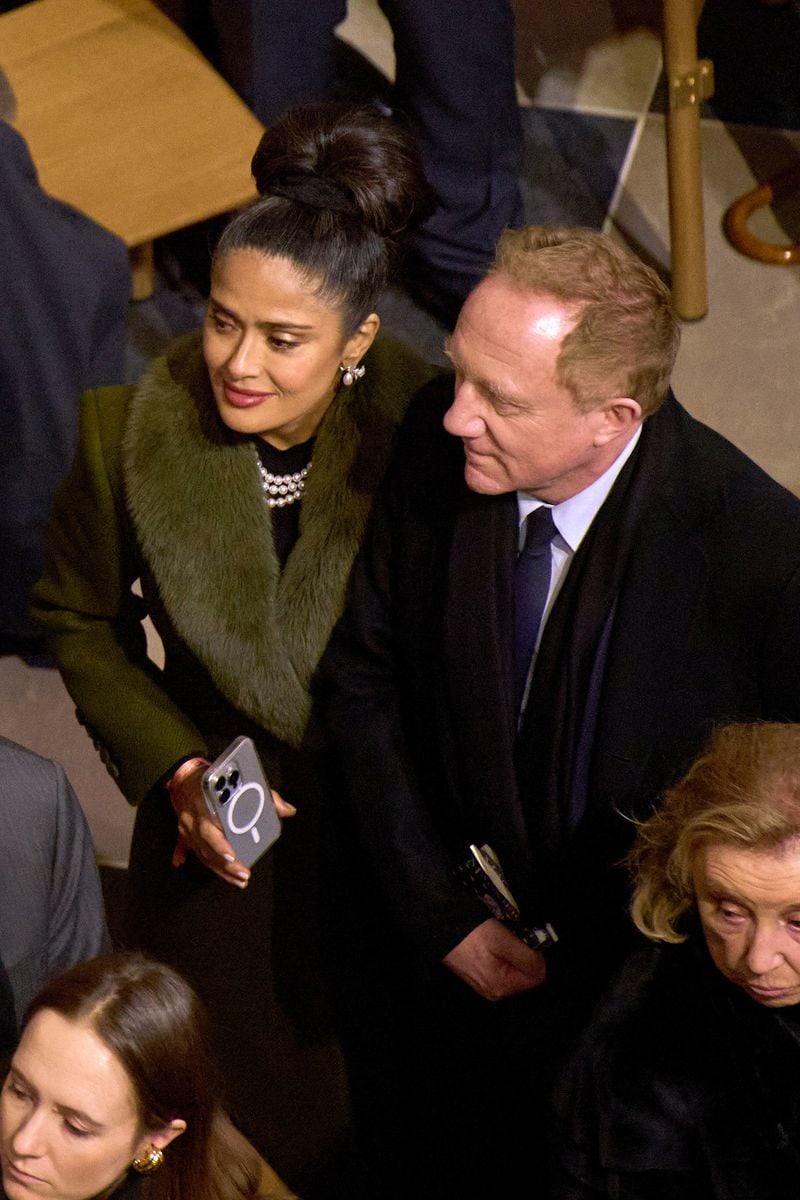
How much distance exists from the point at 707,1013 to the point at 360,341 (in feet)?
3.50

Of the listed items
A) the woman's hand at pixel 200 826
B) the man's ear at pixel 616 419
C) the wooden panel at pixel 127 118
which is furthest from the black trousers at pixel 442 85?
the man's ear at pixel 616 419

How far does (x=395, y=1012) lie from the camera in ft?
9.30

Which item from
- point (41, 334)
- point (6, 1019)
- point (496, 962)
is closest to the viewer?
point (6, 1019)

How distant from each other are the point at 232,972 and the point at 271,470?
2.89 feet

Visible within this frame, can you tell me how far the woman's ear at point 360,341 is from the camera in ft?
7.98

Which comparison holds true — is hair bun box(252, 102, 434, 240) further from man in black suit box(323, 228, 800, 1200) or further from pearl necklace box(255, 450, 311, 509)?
pearl necklace box(255, 450, 311, 509)

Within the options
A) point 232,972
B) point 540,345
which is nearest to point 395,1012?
point 232,972

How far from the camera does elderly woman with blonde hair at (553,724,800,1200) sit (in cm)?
197

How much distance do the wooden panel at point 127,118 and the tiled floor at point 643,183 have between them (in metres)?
0.53

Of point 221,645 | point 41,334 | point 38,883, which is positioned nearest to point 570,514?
point 221,645

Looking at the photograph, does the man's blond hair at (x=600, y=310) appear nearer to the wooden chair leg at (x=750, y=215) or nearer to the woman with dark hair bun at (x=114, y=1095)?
the woman with dark hair bun at (x=114, y=1095)

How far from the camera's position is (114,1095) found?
2.09 metres

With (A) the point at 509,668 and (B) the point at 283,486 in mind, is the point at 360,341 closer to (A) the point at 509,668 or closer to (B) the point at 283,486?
(B) the point at 283,486

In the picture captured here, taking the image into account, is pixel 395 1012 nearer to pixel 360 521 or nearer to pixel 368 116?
pixel 360 521
